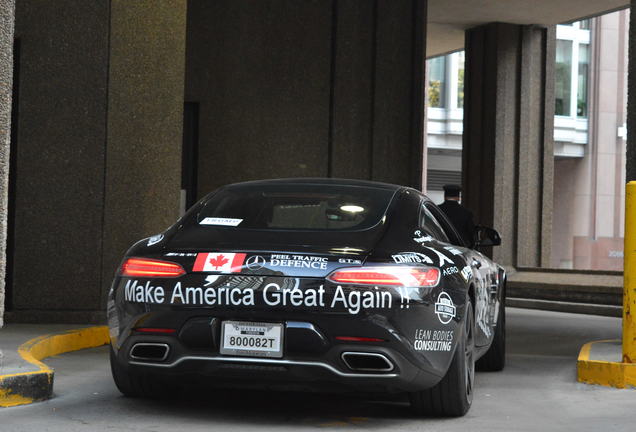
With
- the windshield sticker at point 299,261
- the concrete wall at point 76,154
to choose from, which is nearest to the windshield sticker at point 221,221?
the windshield sticker at point 299,261

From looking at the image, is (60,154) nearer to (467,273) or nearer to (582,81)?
(467,273)

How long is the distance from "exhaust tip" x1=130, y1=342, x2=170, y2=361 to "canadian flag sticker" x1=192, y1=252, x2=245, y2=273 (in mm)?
437

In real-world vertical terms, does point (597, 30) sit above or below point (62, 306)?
above

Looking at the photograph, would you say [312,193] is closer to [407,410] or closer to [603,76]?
[407,410]

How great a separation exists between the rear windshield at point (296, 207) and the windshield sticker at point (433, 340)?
69cm

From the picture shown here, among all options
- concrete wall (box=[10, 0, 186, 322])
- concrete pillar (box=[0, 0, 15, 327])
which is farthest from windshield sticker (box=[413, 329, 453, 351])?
concrete wall (box=[10, 0, 186, 322])

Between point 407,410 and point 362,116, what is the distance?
992 centimetres

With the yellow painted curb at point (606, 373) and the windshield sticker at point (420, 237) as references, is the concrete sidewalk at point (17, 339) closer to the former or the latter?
the windshield sticker at point (420, 237)

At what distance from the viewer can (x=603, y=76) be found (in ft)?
151

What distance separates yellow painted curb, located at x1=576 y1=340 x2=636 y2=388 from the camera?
748 centimetres

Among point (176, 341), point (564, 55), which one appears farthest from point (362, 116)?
point (564, 55)

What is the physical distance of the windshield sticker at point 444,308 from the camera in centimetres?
568

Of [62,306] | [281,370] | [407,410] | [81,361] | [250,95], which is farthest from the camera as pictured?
[250,95]

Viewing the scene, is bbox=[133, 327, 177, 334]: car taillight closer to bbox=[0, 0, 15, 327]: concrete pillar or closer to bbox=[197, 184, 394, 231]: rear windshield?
bbox=[197, 184, 394, 231]: rear windshield
